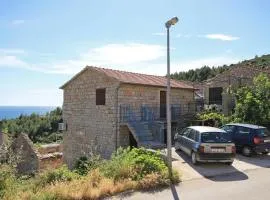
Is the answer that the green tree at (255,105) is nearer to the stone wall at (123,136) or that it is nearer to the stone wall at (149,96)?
the stone wall at (149,96)

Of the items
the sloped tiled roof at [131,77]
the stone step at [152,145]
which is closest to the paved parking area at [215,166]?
the stone step at [152,145]

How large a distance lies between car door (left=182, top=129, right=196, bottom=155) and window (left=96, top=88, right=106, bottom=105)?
7855 mm

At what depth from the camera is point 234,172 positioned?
12297 mm

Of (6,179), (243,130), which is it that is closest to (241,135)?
(243,130)

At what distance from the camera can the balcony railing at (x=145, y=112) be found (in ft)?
65.3

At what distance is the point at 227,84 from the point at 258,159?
43.4ft

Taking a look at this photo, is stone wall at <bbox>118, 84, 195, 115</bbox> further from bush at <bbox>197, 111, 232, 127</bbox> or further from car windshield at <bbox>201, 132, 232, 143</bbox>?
car windshield at <bbox>201, 132, 232, 143</bbox>

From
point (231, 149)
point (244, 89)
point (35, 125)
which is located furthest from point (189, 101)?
point (35, 125)

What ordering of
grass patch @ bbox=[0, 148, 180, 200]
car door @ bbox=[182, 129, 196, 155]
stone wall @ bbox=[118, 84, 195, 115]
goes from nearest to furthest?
1. grass patch @ bbox=[0, 148, 180, 200]
2. car door @ bbox=[182, 129, 196, 155]
3. stone wall @ bbox=[118, 84, 195, 115]

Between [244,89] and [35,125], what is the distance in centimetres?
Answer: 5897

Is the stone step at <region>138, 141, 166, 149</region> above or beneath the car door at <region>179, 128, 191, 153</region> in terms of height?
beneath

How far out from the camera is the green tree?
19.4 meters

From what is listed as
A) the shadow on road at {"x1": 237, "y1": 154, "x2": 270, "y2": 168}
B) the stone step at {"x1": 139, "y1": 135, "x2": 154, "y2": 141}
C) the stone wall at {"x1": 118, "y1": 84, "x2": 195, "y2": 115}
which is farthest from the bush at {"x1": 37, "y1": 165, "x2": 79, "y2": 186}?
the stone wall at {"x1": 118, "y1": 84, "x2": 195, "y2": 115}

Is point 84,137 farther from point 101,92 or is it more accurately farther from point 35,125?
point 35,125
